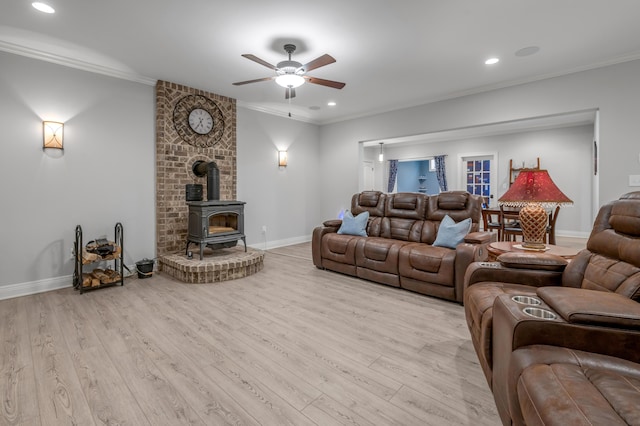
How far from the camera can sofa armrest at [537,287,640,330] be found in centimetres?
119

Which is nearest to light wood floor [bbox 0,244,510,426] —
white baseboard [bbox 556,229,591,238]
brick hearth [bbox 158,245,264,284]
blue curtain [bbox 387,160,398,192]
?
brick hearth [bbox 158,245,264,284]

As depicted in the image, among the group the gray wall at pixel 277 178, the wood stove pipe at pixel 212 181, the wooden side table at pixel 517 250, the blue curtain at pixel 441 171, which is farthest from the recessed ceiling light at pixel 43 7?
the blue curtain at pixel 441 171

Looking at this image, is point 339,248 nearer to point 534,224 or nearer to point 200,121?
point 534,224

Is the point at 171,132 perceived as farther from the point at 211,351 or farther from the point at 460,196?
the point at 460,196

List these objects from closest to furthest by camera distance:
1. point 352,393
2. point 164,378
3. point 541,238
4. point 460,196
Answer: point 352,393, point 164,378, point 541,238, point 460,196

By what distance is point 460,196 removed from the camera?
4.04m

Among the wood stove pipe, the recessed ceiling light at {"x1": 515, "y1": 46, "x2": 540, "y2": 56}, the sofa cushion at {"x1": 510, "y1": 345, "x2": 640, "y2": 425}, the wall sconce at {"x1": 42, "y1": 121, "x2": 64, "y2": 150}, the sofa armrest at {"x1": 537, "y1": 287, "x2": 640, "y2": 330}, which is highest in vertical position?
the recessed ceiling light at {"x1": 515, "y1": 46, "x2": 540, "y2": 56}

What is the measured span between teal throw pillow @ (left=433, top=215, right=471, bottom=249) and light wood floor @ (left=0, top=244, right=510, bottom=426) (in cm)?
70

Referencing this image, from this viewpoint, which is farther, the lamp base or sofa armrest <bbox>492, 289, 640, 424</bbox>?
the lamp base

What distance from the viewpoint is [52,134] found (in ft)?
12.0

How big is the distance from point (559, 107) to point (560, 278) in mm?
3109

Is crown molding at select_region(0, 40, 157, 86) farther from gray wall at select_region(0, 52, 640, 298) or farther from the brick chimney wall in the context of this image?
the brick chimney wall

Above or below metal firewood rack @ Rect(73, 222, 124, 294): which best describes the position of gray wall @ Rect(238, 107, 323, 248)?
above

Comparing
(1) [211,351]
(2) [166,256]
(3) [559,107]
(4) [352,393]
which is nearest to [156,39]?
(2) [166,256]
